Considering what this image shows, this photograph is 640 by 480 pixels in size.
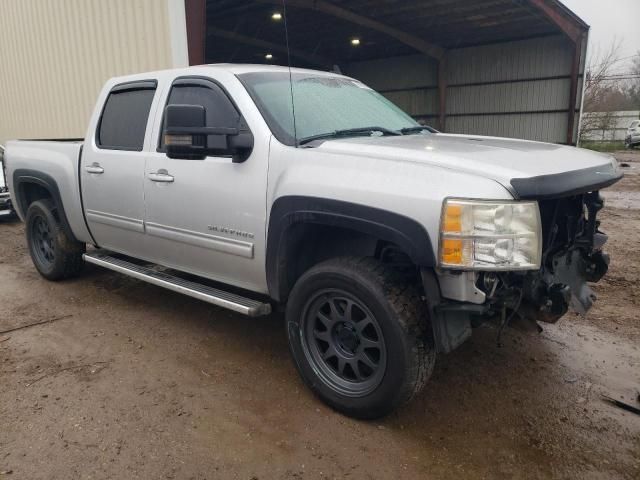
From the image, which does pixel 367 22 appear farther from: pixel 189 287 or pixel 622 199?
pixel 189 287

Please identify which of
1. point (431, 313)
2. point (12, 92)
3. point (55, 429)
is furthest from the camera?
point (12, 92)

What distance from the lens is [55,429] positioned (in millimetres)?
2857

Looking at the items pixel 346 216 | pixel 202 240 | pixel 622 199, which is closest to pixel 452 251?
pixel 346 216

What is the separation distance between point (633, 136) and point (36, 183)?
1241 inches

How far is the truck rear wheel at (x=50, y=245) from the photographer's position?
5.13 meters

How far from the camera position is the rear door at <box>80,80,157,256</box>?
4.05 metres

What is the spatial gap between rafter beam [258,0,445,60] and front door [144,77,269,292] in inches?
398

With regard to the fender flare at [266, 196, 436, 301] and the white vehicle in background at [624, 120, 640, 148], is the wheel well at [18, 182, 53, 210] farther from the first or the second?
the white vehicle in background at [624, 120, 640, 148]

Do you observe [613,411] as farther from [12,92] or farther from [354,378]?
[12,92]

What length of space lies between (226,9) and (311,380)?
13.8m

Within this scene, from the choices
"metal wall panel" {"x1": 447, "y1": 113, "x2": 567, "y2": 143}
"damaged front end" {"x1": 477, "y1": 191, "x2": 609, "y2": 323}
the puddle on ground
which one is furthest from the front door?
"metal wall panel" {"x1": 447, "y1": 113, "x2": 567, "y2": 143}

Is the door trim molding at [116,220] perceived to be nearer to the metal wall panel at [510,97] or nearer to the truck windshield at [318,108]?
the truck windshield at [318,108]

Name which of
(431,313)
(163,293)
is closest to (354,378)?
(431,313)

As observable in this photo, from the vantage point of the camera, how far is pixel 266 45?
737 inches
